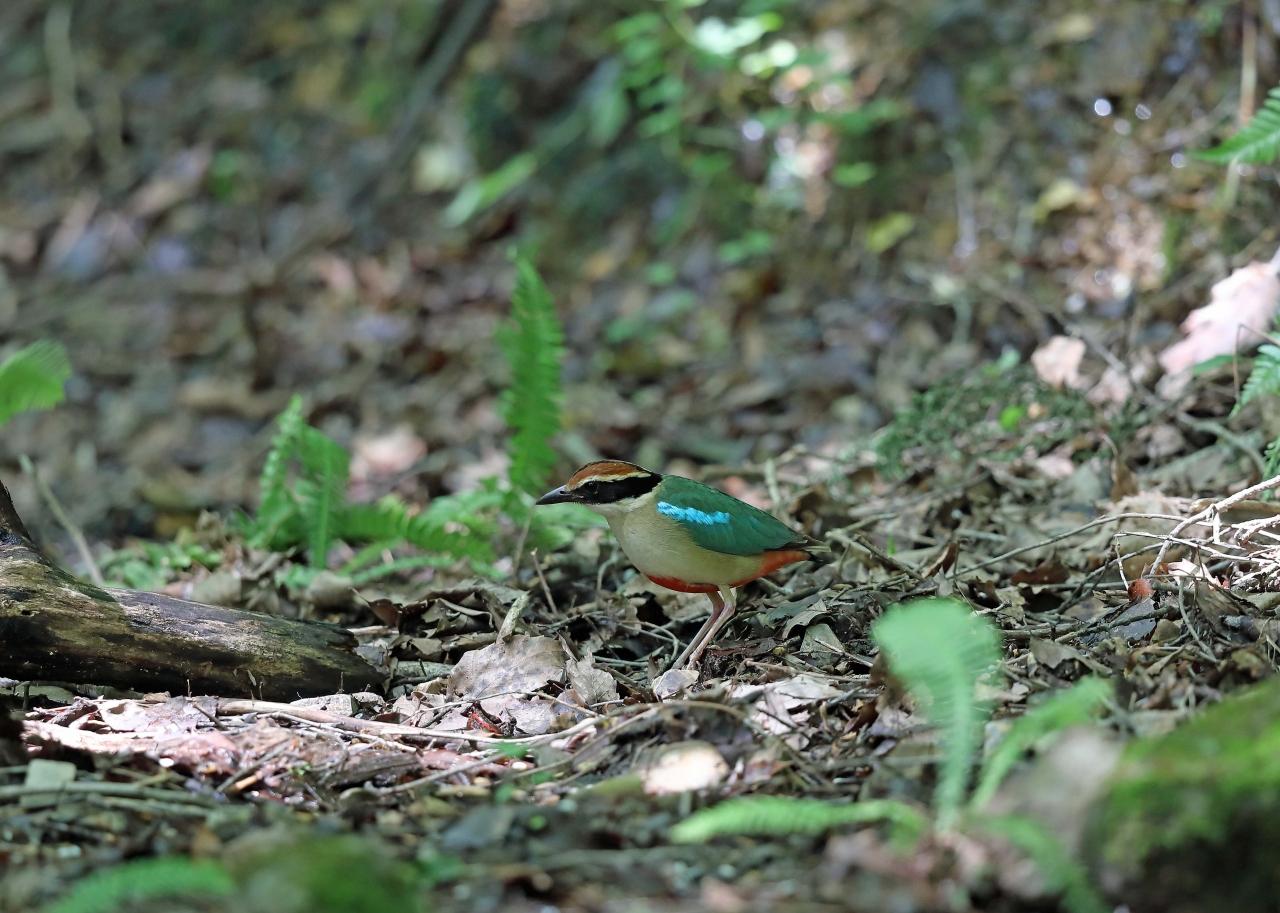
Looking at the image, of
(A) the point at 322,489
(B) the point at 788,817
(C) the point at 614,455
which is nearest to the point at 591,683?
(B) the point at 788,817

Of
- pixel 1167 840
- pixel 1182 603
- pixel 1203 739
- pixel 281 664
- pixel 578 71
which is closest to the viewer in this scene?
pixel 1167 840

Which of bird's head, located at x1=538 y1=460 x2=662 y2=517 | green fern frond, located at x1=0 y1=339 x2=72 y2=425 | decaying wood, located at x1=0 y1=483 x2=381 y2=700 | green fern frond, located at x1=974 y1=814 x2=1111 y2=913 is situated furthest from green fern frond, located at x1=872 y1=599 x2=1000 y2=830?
green fern frond, located at x1=0 y1=339 x2=72 y2=425

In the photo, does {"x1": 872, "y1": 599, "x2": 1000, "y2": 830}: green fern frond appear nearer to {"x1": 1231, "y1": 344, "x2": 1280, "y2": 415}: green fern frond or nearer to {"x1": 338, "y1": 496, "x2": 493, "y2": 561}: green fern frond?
{"x1": 1231, "y1": 344, "x2": 1280, "y2": 415}: green fern frond

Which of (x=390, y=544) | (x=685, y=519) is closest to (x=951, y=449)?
(x=685, y=519)

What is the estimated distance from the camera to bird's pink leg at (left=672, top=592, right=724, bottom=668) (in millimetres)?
4238

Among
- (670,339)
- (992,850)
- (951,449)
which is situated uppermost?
(992,850)

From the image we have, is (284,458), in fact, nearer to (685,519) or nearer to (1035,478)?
(685,519)

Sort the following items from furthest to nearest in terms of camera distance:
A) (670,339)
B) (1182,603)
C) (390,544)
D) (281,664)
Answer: (670,339) < (390,544) < (281,664) < (1182,603)

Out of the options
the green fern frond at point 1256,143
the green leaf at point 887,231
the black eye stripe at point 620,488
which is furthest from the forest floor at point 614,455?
the green fern frond at point 1256,143

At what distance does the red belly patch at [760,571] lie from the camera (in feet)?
14.7

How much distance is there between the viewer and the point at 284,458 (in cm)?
584

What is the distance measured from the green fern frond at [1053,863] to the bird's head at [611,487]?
2500 mm

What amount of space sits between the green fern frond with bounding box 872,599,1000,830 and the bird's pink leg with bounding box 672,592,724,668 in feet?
5.30

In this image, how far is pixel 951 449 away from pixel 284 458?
3.16 m
